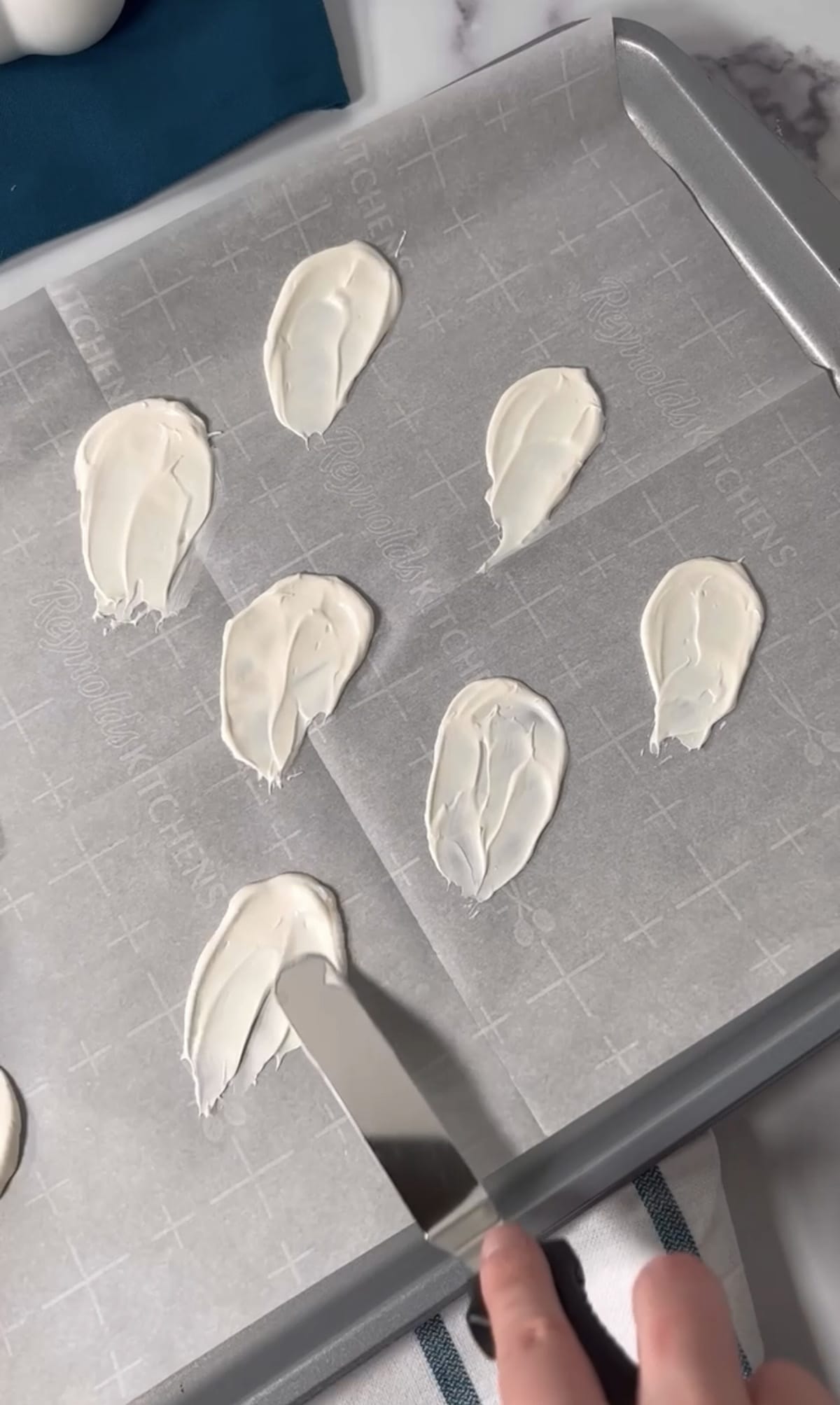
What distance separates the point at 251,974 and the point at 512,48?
50 cm

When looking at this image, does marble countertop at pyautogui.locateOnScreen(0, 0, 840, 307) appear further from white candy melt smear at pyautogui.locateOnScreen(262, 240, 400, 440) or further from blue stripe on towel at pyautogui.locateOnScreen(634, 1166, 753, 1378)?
blue stripe on towel at pyautogui.locateOnScreen(634, 1166, 753, 1378)

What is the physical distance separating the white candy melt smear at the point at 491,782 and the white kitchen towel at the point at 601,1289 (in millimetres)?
137

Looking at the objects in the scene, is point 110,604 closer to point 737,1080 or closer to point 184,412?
point 184,412

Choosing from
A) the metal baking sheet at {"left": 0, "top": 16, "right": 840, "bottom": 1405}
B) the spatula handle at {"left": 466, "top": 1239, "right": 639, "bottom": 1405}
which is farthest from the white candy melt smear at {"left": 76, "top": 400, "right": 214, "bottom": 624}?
Result: the spatula handle at {"left": 466, "top": 1239, "right": 639, "bottom": 1405}

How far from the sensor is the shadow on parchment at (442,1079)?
18.1 inches

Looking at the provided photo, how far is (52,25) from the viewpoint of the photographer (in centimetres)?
56

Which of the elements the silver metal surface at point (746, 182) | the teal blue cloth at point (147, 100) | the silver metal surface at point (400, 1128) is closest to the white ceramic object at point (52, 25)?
the teal blue cloth at point (147, 100)

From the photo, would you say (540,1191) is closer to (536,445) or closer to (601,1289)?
(601,1289)

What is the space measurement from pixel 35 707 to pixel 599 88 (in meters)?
0.42

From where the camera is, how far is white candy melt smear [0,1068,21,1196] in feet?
1.49

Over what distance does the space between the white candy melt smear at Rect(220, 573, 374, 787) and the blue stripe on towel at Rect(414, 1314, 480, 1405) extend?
232 millimetres

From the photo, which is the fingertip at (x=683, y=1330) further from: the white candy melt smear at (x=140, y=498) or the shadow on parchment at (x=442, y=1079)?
the white candy melt smear at (x=140, y=498)

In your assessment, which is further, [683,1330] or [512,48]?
[512,48]

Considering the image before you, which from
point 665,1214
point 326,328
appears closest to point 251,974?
point 665,1214
